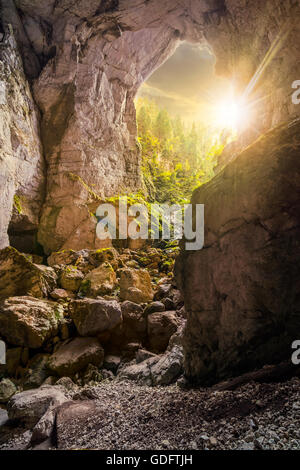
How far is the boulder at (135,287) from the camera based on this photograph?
8.54m

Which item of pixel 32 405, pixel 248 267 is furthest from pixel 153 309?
pixel 248 267

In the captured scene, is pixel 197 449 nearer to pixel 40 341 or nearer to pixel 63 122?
pixel 40 341

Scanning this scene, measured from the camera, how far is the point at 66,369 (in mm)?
5801

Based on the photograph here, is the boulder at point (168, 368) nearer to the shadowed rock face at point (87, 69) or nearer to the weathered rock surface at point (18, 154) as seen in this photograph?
the weathered rock surface at point (18, 154)

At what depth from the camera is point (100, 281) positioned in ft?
30.0

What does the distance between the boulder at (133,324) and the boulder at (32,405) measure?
2800 mm

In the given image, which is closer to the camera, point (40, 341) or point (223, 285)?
point (223, 285)

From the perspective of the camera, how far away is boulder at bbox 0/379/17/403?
5.30 metres

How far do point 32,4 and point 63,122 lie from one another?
7.01 meters

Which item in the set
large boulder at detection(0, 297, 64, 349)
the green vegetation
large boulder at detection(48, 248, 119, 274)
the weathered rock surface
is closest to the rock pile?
large boulder at detection(0, 297, 64, 349)

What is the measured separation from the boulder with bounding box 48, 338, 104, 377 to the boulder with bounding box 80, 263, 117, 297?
230cm

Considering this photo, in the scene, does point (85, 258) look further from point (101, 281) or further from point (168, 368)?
point (168, 368)

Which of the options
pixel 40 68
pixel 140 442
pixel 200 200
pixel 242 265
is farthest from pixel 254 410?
pixel 40 68

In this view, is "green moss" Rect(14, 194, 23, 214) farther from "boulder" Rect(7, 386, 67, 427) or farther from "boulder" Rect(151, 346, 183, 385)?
"boulder" Rect(151, 346, 183, 385)
